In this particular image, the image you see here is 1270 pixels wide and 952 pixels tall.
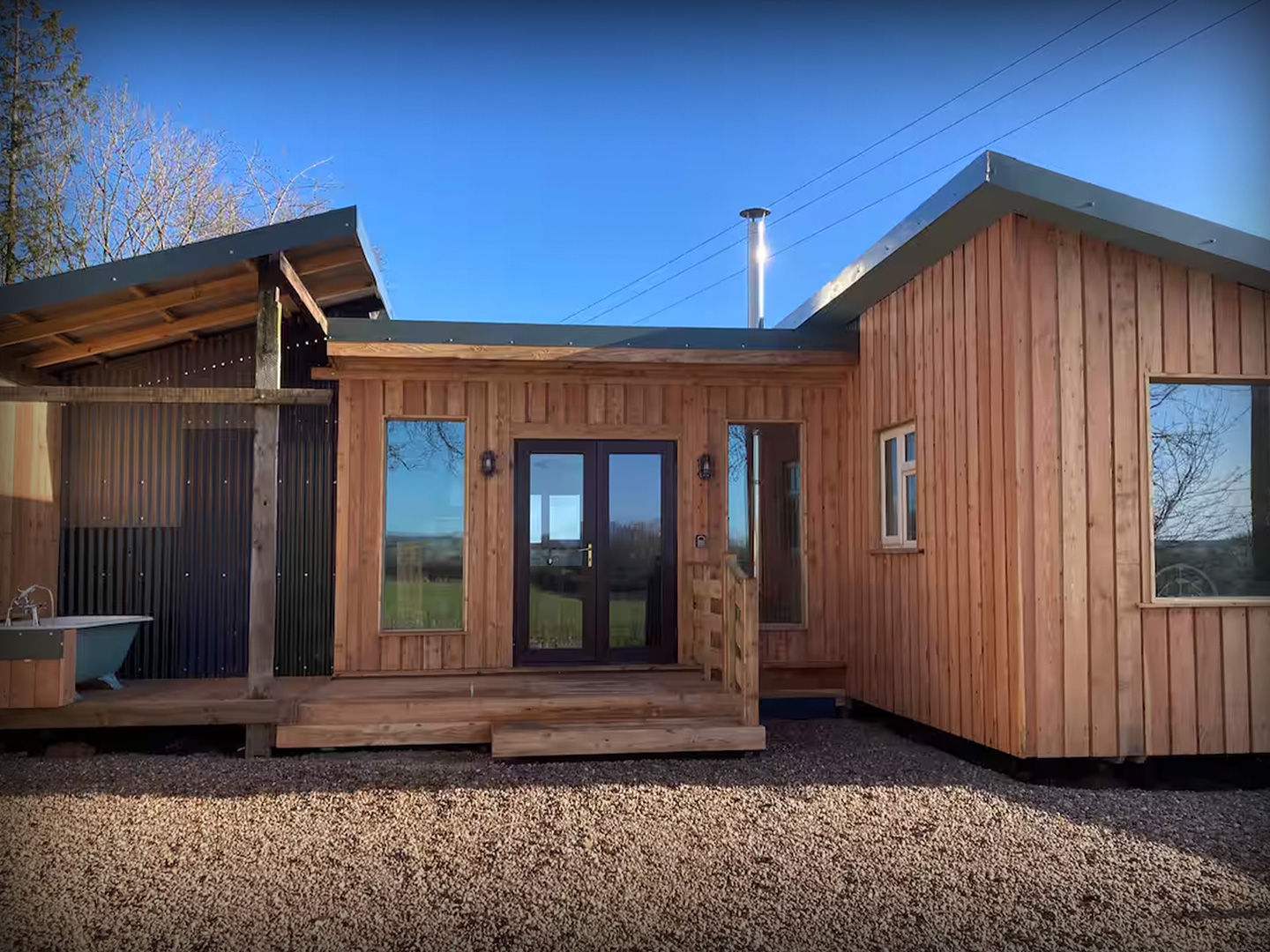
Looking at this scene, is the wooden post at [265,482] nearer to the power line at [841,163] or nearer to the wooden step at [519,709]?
the wooden step at [519,709]

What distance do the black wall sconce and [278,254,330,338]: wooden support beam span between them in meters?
1.46

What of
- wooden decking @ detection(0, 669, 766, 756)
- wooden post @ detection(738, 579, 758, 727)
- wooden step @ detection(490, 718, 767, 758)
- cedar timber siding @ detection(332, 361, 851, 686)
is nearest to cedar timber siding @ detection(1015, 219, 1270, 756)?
wooden post @ detection(738, 579, 758, 727)

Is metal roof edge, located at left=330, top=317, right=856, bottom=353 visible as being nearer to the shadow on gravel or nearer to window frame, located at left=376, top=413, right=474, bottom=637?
window frame, located at left=376, top=413, right=474, bottom=637

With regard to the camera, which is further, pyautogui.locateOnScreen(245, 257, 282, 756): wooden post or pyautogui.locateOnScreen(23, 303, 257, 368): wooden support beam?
pyautogui.locateOnScreen(23, 303, 257, 368): wooden support beam

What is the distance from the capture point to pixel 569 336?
7.67 meters

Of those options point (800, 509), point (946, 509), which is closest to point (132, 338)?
point (800, 509)

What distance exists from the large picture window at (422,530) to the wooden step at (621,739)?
1.73 metres

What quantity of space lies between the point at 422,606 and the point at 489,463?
120 centimetres

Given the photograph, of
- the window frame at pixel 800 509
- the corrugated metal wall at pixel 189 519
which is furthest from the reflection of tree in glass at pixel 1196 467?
the corrugated metal wall at pixel 189 519

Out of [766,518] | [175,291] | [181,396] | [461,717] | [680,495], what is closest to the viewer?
[181,396]

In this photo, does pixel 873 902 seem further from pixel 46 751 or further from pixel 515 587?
pixel 46 751

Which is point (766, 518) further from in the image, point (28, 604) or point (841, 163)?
point (841, 163)

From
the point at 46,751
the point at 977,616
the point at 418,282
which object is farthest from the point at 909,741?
the point at 418,282

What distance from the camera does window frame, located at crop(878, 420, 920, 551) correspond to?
7.21m
